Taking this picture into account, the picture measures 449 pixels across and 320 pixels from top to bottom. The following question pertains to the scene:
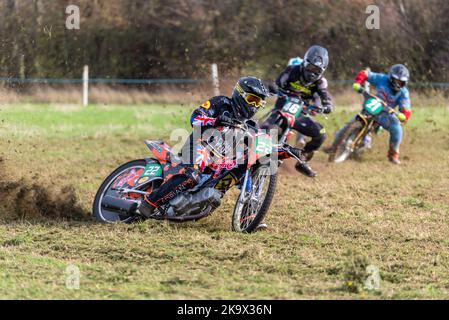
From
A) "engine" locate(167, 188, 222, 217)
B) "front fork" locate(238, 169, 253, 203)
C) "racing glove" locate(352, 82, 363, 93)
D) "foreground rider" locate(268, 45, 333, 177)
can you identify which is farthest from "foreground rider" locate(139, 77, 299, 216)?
"racing glove" locate(352, 82, 363, 93)

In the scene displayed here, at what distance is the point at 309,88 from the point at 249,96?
15.1 feet

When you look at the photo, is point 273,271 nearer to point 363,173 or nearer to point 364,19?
point 363,173

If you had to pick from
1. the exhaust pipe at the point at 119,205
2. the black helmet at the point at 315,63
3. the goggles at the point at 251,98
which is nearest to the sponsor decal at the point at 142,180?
the exhaust pipe at the point at 119,205

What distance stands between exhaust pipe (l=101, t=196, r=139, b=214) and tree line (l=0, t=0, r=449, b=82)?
12.7 m

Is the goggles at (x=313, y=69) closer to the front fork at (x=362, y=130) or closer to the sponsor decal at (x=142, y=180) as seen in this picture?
the front fork at (x=362, y=130)

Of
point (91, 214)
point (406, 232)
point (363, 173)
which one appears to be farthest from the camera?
point (363, 173)

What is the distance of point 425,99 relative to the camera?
75.2 ft

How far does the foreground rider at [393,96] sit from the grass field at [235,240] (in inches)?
20.1

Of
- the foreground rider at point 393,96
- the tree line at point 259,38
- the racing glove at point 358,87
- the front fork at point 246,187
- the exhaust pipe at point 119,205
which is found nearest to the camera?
the front fork at point 246,187

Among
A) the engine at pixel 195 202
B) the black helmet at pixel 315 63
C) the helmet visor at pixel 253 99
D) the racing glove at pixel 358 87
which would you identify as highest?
the black helmet at pixel 315 63

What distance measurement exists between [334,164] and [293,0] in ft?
46.8

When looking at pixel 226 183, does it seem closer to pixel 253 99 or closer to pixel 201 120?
pixel 201 120

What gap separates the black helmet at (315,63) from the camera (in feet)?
42.3

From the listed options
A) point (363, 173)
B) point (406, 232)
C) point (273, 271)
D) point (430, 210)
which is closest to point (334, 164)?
point (363, 173)
